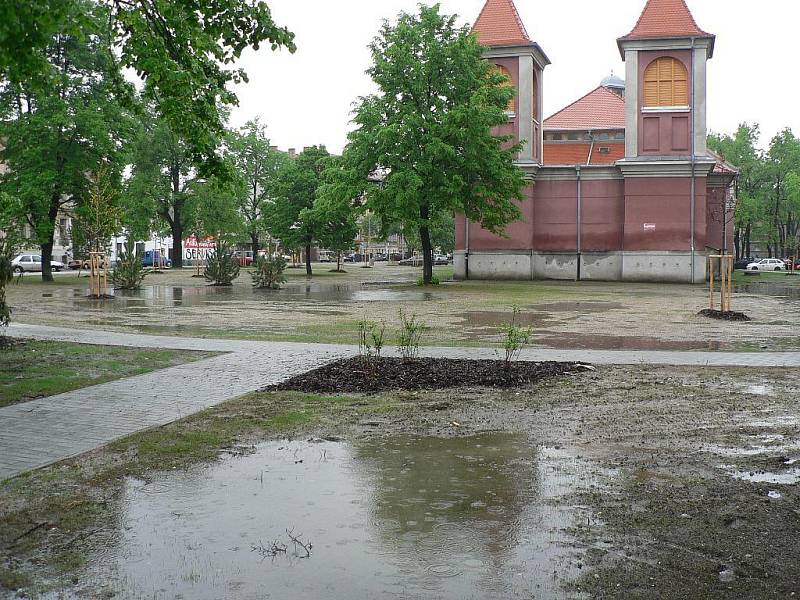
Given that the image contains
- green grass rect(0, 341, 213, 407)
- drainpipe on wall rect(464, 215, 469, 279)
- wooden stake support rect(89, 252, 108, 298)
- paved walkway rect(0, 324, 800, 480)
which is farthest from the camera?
drainpipe on wall rect(464, 215, 469, 279)

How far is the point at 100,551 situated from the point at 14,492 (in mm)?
1603

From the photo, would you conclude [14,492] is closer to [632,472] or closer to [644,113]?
[632,472]

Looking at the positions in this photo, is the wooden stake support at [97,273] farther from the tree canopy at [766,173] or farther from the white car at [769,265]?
the tree canopy at [766,173]

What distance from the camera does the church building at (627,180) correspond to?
160 ft

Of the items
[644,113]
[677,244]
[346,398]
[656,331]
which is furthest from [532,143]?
[346,398]

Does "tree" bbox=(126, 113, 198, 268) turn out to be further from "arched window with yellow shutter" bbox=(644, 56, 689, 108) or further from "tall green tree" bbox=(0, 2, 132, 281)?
"arched window with yellow shutter" bbox=(644, 56, 689, 108)

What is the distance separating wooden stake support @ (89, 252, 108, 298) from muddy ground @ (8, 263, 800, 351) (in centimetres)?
59

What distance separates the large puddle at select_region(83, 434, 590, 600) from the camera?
4582 millimetres

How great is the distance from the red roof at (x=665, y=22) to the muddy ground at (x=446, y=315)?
19.2 m

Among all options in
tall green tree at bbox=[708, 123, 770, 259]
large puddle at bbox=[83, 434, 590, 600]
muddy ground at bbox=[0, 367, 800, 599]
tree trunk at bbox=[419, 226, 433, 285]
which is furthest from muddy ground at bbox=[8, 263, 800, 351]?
tall green tree at bbox=[708, 123, 770, 259]

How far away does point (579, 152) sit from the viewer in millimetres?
63719

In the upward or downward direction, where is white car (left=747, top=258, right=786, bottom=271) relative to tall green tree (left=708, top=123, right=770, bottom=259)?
downward

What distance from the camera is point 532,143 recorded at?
51.7 m

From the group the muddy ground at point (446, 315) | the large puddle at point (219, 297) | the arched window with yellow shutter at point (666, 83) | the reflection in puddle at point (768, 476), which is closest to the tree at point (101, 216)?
the large puddle at point (219, 297)
